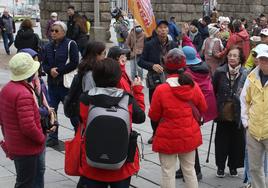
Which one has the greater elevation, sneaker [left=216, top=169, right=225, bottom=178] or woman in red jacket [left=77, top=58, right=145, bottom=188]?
woman in red jacket [left=77, top=58, right=145, bottom=188]

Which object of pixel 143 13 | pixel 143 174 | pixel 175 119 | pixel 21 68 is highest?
pixel 143 13

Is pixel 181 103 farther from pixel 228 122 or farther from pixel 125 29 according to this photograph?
pixel 125 29

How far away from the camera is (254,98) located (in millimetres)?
5488

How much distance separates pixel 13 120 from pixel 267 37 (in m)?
3.73

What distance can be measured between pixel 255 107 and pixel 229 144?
1490 mm

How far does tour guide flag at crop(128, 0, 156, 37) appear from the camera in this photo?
23.6ft

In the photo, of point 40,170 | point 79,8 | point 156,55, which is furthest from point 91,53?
point 79,8

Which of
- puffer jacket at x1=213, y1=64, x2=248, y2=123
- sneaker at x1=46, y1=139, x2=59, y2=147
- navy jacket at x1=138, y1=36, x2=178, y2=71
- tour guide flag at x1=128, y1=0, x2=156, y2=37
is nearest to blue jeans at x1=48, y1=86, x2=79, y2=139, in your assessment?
sneaker at x1=46, y1=139, x2=59, y2=147

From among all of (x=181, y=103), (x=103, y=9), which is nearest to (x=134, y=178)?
(x=181, y=103)

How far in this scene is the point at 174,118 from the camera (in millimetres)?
5305

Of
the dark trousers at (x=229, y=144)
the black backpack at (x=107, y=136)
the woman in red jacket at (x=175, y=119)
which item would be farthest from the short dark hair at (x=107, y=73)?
the dark trousers at (x=229, y=144)

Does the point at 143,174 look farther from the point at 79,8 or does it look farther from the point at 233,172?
the point at 79,8

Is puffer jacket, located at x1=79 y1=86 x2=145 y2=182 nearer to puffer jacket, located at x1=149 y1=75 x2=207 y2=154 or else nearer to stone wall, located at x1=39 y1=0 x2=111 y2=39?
puffer jacket, located at x1=149 y1=75 x2=207 y2=154

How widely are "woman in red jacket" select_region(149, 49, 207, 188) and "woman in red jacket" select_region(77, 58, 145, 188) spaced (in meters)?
0.69
